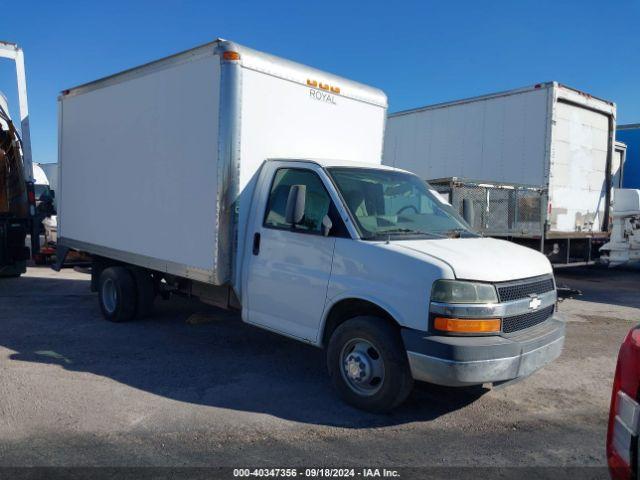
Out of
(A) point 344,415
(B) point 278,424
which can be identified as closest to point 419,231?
(A) point 344,415

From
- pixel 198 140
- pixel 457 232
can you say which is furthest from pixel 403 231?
pixel 198 140

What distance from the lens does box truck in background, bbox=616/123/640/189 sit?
15746 mm

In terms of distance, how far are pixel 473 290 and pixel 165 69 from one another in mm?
4320

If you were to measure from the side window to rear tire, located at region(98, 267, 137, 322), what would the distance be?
118 inches

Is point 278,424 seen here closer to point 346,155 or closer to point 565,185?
point 346,155

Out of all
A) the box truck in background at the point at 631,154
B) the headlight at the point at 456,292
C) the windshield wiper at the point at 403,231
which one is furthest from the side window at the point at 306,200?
the box truck in background at the point at 631,154

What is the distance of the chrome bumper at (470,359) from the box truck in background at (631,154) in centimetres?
1397

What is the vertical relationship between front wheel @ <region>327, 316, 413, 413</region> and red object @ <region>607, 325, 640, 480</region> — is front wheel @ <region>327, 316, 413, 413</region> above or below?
below

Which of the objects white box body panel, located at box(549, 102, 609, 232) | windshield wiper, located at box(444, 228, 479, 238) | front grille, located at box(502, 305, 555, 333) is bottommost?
front grille, located at box(502, 305, 555, 333)

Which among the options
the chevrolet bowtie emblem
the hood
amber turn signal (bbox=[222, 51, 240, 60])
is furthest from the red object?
amber turn signal (bbox=[222, 51, 240, 60])

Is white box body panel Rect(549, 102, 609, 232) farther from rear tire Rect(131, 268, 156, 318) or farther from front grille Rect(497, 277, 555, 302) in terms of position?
rear tire Rect(131, 268, 156, 318)

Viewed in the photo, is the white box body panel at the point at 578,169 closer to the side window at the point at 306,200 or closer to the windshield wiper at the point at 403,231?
the windshield wiper at the point at 403,231

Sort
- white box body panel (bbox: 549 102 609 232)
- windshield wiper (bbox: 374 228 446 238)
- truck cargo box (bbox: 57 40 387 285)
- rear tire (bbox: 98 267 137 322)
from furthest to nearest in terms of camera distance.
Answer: white box body panel (bbox: 549 102 609 232)
rear tire (bbox: 98 267 137 322)
truck cargo box (bbox: 57 40 387 285)
windshield wiper (bbox: 374 228 446 238)

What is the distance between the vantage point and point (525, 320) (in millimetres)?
4344
